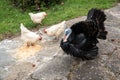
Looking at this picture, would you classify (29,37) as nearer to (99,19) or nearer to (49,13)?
(99,19)

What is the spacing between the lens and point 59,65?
6953 mm

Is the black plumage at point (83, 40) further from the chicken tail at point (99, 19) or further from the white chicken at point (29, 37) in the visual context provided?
the white chicken at point (29, 37)

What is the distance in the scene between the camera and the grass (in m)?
9.72

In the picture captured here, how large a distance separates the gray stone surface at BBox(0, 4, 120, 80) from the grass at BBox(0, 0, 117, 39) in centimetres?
155

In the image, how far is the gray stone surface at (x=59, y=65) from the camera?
21.9ft

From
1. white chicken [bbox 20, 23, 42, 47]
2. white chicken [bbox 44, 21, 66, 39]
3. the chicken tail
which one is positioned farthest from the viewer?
white chicken [bbox 44, 21, 66, 39]

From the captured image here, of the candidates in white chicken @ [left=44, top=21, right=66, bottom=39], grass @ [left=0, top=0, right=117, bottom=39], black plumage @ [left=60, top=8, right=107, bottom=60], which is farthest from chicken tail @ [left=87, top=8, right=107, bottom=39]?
grass @ [left=0, top=0, right=117, bottom=39]

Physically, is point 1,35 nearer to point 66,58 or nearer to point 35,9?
point 35,9

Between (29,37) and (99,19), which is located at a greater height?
(99,19)

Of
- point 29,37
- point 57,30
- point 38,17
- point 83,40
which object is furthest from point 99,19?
point 38,17

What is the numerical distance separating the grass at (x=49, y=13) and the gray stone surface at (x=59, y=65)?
1550 mm

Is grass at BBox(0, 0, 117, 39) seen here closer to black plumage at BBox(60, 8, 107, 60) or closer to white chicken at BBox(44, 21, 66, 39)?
white chicken at BBox(44, 21, 66, 39)

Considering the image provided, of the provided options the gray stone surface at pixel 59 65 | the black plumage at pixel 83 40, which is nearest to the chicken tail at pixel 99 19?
the black plumage at pixel 83 40

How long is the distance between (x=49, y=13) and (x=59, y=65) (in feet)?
12.7
